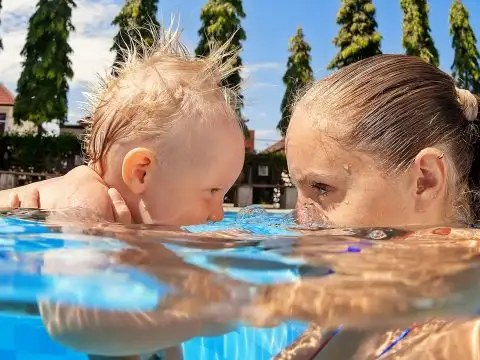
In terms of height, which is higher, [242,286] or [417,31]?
[417,31]

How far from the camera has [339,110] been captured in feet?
8.18

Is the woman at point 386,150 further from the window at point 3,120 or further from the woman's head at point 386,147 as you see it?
the window at point 3,120

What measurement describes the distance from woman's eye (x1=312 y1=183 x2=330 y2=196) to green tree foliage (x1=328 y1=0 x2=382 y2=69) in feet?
72.5

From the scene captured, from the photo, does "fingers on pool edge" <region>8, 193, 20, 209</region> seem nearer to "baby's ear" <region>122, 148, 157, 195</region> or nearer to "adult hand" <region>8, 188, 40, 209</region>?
"adult hand" <region>8, 188, 40, 209</region>

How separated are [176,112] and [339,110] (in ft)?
2.32

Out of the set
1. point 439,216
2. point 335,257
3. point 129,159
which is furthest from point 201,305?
point 439,216

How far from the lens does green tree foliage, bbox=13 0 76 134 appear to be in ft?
70.1

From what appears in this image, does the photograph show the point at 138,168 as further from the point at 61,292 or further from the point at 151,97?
the point at 61,292

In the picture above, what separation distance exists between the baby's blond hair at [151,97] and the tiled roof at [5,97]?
33.9 meters

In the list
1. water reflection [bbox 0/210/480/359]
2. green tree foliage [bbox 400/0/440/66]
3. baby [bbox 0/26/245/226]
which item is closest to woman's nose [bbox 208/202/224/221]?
baby [bbox 0/26/245/226]

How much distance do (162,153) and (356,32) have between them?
2296cm

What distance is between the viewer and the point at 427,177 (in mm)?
2312

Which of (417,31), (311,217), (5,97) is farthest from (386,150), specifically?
(5,97)

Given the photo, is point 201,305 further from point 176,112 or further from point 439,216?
point 439,216
